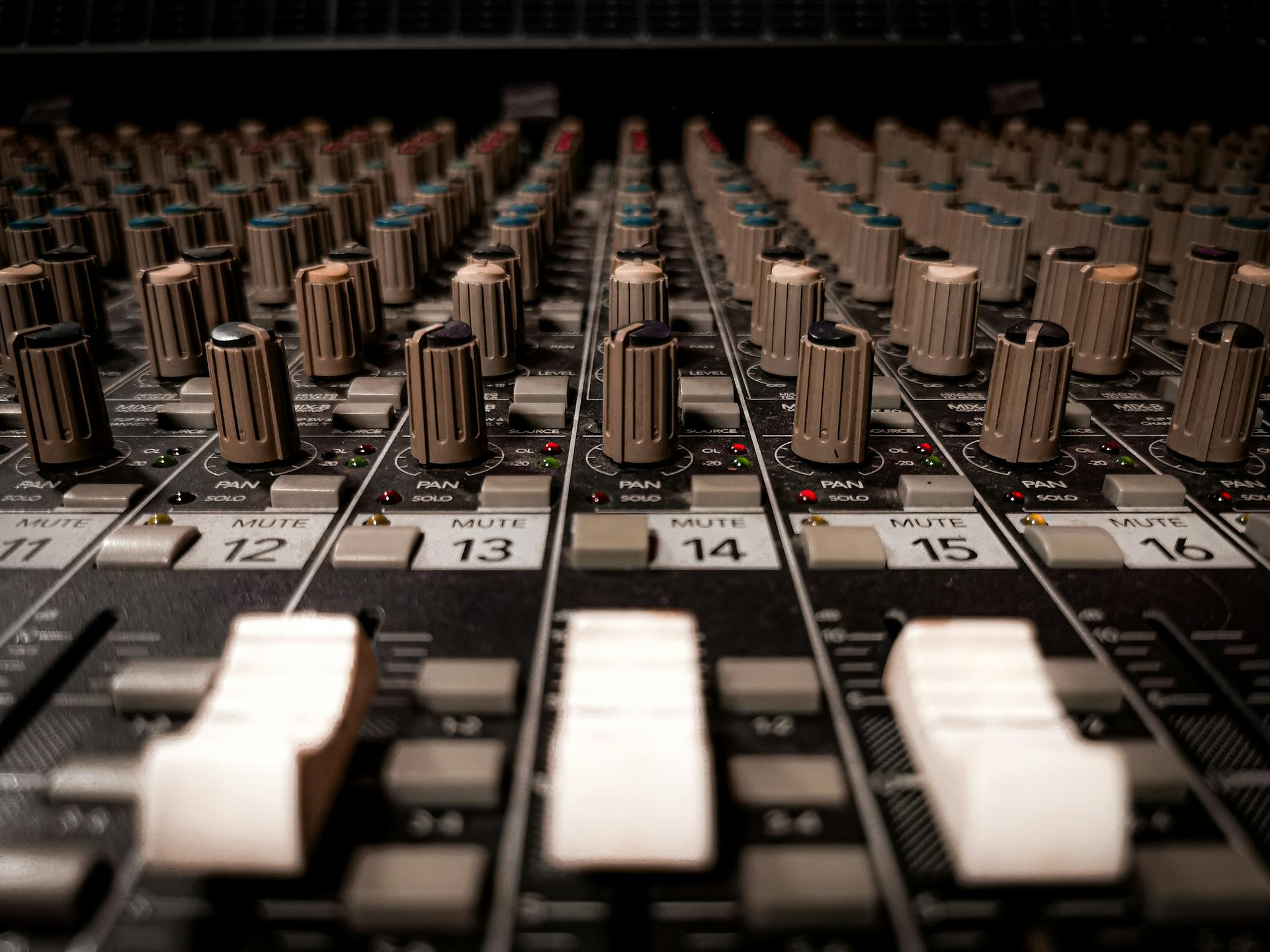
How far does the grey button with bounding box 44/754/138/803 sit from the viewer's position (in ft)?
3.41

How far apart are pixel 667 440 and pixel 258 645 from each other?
912 mm

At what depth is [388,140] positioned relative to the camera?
4809 millimetres

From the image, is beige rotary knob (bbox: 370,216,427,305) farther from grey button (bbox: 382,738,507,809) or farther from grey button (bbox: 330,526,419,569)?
grey button (bbox: 382,738,507,809)

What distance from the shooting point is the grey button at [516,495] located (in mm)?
1652

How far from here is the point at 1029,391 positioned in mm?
1767

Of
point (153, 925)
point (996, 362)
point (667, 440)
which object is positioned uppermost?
point (996, 362)

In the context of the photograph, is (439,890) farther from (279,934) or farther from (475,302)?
(475,302)

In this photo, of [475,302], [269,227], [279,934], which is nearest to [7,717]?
[279,934]

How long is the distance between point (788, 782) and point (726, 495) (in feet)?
2.23

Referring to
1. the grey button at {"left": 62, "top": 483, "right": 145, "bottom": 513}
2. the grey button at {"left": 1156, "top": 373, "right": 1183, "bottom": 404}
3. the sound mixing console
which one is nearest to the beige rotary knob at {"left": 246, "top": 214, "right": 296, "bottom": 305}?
the sound mixing console

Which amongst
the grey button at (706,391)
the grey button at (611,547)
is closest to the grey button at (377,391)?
the grey button at (706,391)

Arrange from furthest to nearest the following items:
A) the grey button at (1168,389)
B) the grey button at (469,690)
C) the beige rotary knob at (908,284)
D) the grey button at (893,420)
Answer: the beige rotary knob at (908,284)
the grey button at (1168,389)
the grey button at (893,420)
the grey button at (469,690)

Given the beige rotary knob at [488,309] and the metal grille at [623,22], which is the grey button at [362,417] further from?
the metal grille at [623,22]

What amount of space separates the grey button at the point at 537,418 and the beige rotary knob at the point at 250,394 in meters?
0.44
